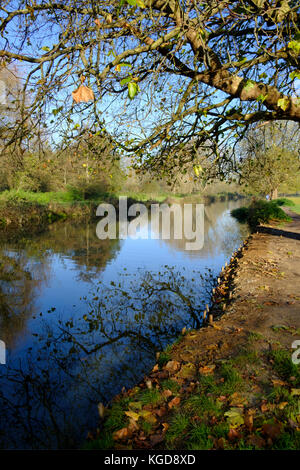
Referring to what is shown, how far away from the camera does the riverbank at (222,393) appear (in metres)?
2.89

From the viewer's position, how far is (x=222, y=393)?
11.5 ft

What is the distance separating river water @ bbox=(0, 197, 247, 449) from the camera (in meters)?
4.30

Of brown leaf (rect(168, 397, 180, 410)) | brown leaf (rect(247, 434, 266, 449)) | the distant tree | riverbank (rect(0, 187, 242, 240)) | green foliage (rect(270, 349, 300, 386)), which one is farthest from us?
riverbank (rect(0, 187, 242, 240))

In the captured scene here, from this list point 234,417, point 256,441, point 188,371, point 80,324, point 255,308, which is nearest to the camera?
point 256,441

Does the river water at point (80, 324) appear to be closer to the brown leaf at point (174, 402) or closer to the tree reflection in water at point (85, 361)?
the tree reflection in water at point (85, 361)

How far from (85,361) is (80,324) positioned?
1.66m

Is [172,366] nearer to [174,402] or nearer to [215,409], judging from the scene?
[174,402]

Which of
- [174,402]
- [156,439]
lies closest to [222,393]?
[174,402]

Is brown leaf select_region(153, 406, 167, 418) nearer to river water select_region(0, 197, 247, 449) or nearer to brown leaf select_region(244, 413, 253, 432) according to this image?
brown leaf select_region(244, 413, 253, 432)

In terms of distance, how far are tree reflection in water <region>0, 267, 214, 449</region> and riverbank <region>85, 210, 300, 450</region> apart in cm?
75

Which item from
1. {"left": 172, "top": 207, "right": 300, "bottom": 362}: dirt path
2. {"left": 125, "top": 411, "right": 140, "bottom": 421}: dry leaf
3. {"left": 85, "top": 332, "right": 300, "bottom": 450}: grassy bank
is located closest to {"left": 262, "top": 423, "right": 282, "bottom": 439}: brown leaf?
{"left": 85, "top": 332, "right": 300, "bottom": 450}: grassy bank

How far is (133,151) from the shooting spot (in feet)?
21.2

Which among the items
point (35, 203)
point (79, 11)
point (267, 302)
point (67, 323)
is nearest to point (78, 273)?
point (67, 323)

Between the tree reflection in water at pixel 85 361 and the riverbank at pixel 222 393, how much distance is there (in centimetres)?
75
